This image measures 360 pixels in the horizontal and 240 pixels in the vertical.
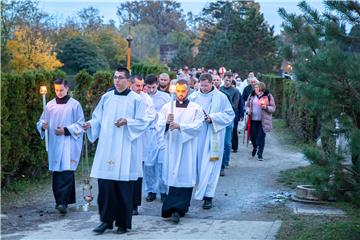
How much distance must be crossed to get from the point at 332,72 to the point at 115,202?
10.6 feet

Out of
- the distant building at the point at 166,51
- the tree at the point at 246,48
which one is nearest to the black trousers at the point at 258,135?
the tree at the point at 246,48

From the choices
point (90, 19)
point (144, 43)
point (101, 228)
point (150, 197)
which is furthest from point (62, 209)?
point (144, 43)

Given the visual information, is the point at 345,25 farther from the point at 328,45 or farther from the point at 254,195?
the point at 254,195

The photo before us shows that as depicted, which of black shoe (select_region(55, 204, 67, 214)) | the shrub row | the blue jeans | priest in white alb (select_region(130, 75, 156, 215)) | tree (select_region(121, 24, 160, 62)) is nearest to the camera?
priest in white alb (select_region(130, 75, 156, 215))

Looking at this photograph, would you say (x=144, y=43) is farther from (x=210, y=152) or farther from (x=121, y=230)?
(x=121, y=230)

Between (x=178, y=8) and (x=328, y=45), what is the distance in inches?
3345

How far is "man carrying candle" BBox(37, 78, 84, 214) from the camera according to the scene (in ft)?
31.1

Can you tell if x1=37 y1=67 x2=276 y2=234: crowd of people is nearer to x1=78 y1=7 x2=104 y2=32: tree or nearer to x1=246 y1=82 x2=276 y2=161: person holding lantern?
x1=246 y1=82 x2=276 y2=161: person holding lantern

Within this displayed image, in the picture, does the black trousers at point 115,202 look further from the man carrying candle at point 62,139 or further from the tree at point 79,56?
the tree at point 79,56

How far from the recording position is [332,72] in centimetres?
647

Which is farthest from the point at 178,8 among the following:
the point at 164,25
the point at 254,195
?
the point at 254,195

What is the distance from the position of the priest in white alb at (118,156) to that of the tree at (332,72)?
2.20m

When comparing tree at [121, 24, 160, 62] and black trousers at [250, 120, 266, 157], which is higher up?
tree at [121, 24, 160, 62]

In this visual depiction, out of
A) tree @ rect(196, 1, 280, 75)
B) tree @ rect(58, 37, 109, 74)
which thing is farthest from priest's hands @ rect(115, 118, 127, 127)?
tree @ rect(58, 37, 109, 74)
